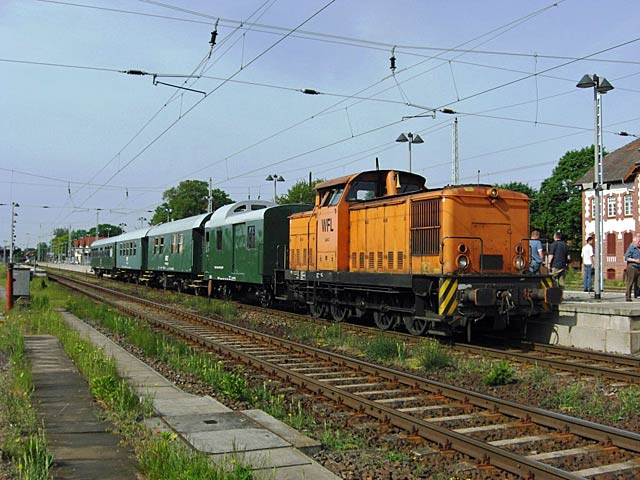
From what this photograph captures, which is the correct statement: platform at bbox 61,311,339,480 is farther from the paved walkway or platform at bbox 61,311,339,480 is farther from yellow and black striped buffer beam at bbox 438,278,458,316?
yellow and black striped buffer beam at bbox 438,278,458,316

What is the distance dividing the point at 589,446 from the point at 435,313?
21.1ft

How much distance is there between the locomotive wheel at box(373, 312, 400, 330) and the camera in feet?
Result: 46.2

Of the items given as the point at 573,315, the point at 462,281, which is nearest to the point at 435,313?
the point at 462,281

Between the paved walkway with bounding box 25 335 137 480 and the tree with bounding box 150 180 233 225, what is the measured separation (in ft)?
277

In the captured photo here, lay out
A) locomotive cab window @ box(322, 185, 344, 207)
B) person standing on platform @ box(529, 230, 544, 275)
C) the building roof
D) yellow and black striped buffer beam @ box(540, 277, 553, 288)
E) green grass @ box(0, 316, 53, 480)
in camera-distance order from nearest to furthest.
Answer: green grass @ box(0, 316, 53, 480), yellow and black striped buffer beam @ box(540, 277, 553, 288), person standing on platform @ box(529, 230, 544, 275), locomotive cab window @ box(322, 185, 344, 207), the building roof

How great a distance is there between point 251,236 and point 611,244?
128ft

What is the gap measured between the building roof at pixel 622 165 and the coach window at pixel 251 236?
115 ft

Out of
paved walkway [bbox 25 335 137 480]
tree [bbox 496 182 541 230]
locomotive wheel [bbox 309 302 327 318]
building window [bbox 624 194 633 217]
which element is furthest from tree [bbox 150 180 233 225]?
paved walkway [bbox 25 335 137 480]

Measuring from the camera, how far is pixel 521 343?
41.0 ft

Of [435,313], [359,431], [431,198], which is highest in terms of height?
[431,198]

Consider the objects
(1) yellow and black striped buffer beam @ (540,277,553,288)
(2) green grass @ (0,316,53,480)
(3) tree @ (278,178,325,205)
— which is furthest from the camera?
(3) tree @ (278,178,325,205)

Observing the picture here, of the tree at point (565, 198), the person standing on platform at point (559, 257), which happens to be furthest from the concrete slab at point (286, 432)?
the tree at point (565, 198)

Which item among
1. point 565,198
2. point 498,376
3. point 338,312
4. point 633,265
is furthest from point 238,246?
point 565,198

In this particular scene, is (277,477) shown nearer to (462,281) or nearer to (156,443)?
(156,443)
